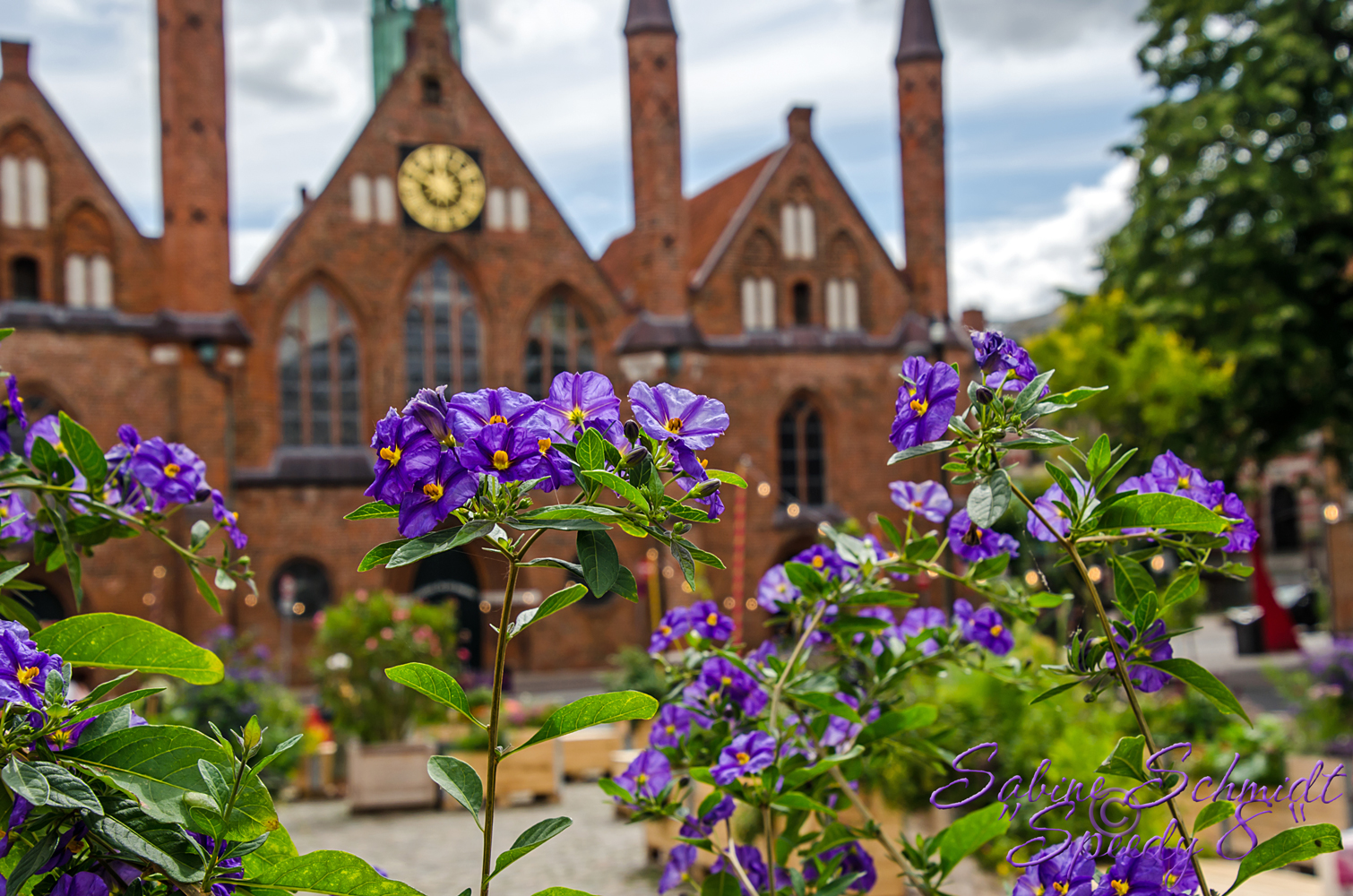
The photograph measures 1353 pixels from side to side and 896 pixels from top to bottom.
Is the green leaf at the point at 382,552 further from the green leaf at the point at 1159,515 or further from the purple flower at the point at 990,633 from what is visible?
the purple flower at the point at 990,633

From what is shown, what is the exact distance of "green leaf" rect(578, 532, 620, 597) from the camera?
1258 mm

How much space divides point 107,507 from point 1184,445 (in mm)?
20987

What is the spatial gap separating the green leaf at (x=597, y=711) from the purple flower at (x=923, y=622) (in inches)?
49.6

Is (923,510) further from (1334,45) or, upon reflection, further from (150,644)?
(1334,45)

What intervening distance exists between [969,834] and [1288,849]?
A: 574mm

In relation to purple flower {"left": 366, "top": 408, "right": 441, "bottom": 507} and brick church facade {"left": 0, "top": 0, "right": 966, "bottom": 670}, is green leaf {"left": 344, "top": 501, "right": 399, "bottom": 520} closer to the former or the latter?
purple flower {"left": 366, "top": 408, "right": 441, "bottom": 507}

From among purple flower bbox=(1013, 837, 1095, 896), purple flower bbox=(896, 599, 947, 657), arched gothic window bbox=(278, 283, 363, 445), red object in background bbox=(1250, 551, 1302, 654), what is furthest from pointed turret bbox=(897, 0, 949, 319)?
purple flower bbox=(1013, 837, 1095, 896)

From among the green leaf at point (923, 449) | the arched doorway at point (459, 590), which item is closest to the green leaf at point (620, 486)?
the green leaf at point (923, 449)

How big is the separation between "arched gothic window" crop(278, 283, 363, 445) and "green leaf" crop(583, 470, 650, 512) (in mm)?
23127

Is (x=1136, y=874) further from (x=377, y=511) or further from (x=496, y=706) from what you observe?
(x=377, y=511)

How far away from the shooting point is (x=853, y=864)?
2285 mm

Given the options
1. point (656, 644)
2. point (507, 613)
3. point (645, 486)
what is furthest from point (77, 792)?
point (656, 644)

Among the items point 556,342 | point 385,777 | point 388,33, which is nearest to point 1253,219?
point 556,342

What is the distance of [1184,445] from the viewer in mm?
20734
